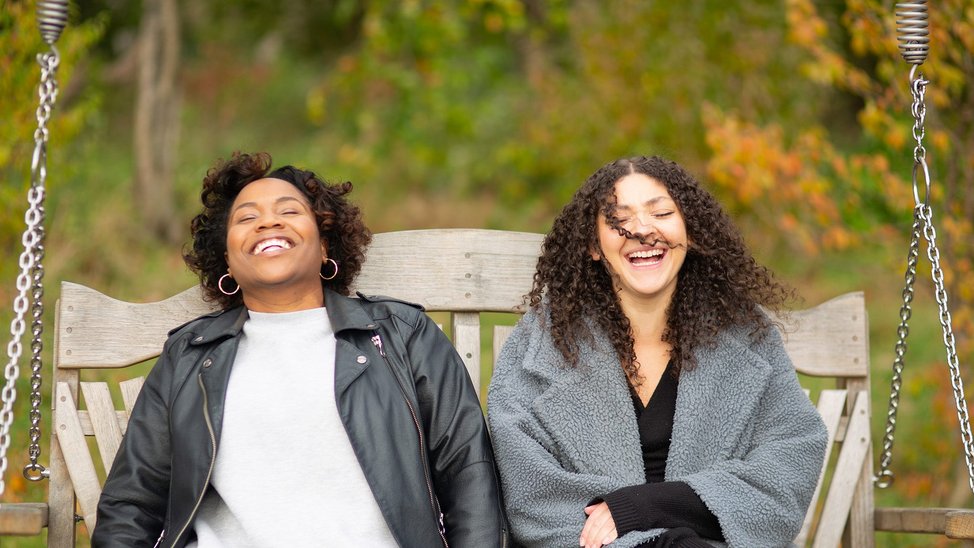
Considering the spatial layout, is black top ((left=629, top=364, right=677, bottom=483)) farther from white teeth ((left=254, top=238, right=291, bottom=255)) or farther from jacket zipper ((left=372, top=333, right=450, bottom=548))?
white teeth ((left=254, top=238, right=291, bottom=255))

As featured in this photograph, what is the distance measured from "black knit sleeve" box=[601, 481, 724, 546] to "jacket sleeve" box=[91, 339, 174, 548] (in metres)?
1.32

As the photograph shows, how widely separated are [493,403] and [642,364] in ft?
1.60

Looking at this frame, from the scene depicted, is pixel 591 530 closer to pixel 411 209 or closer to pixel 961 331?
pixel 961 331

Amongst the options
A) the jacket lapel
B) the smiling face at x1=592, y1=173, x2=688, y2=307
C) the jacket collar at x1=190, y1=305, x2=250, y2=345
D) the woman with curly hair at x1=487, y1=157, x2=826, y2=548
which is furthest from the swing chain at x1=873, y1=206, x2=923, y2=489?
the jacket collar at x1=190, y1=305, x2=250, y2=345

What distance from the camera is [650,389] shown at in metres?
3.42

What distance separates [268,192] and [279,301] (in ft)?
1.13

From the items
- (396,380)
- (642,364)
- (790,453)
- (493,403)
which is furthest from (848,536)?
(396,380)

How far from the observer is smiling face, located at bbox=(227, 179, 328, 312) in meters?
3.33

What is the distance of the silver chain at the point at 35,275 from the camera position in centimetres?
295

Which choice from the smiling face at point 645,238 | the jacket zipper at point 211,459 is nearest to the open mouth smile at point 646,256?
the smiling face at point 645,238

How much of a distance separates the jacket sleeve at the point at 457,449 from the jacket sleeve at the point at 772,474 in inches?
22.6

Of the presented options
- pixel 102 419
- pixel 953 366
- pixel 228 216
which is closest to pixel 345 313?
pixel 228 216

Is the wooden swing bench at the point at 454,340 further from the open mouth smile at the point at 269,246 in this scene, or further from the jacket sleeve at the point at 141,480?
the open mouth smile at the point at 269,246

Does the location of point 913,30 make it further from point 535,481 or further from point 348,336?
point 348,336
